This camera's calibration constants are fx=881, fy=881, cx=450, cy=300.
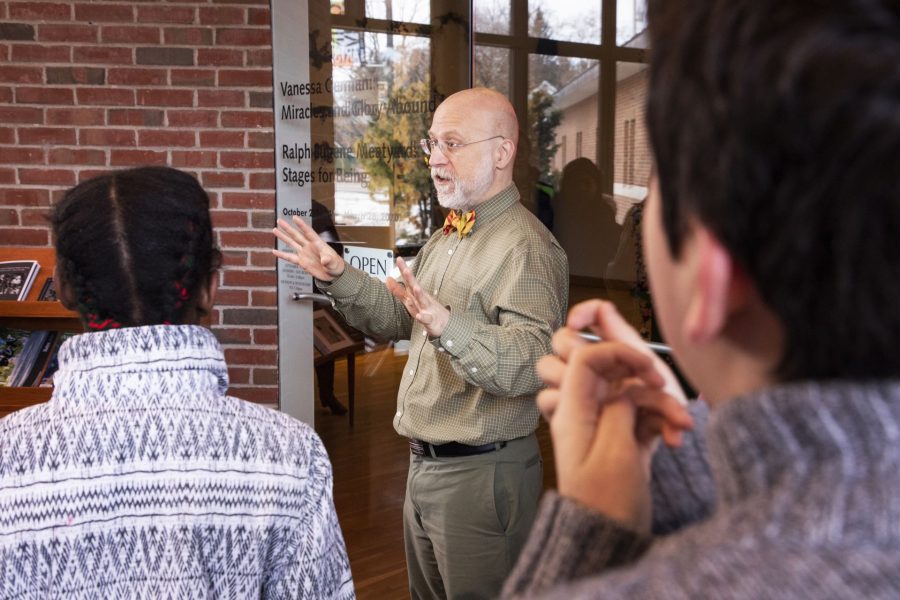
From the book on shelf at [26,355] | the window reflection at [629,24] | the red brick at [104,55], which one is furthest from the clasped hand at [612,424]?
the red brick at [104,55]

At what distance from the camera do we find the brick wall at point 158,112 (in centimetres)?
375

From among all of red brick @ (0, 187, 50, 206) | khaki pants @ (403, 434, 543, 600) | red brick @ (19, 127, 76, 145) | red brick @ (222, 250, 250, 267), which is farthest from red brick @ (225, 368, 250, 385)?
khaki pants @ (403, 434, 543, 600)

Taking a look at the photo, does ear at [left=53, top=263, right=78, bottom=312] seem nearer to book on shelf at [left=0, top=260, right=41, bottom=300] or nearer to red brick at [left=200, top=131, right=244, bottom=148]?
book on shelf at [left=0, top=260, right=41, bottom=300]

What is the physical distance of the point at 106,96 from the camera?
12.5ft

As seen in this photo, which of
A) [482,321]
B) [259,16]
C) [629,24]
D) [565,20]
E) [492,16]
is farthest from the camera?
[259,16]

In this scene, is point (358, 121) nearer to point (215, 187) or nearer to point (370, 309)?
point (215, 187)

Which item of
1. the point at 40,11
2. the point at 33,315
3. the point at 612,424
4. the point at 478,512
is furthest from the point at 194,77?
the point at 612,424

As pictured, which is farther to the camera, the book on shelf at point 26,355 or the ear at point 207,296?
the book on shelf at point 26,355

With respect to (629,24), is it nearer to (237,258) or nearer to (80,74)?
(237,258)

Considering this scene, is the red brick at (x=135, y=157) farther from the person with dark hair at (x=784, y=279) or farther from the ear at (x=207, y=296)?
the person with dark hair at (x=784, y=279)

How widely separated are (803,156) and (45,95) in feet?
12.9

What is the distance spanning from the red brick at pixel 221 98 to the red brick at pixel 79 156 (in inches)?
20.3

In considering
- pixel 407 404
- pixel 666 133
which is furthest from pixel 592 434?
pixel 407 404

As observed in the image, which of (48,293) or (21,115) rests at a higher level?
(21,115)
